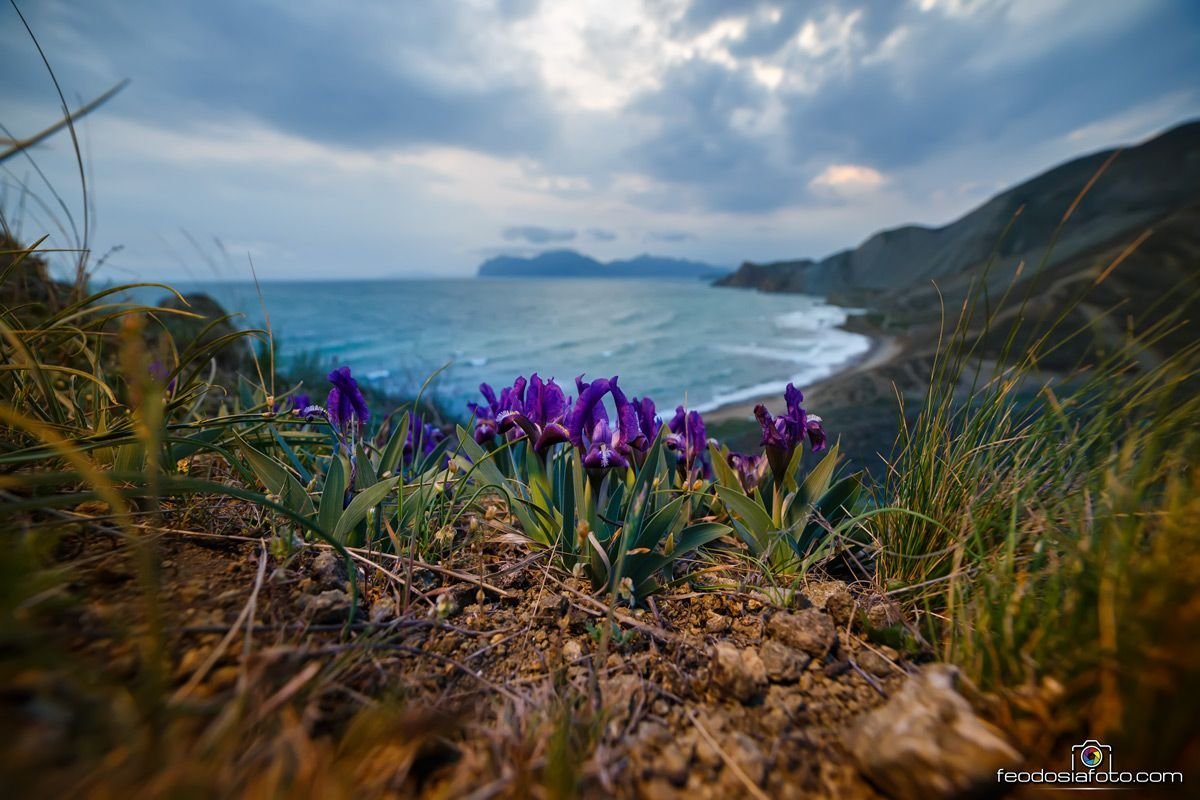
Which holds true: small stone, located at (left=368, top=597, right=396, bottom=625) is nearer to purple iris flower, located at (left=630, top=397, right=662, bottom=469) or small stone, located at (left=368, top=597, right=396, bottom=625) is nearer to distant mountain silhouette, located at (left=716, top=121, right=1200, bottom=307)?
purple iris flower, located at (left=630, top=397, right=662, bottom=469)

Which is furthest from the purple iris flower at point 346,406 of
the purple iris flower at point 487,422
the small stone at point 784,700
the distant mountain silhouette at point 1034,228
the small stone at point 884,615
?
the distant mountain silhouette at point 1034,228

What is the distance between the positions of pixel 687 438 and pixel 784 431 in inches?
19.7

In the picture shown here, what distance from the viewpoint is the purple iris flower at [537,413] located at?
2.06 metres

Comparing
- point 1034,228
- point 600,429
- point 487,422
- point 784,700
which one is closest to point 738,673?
point 784,700

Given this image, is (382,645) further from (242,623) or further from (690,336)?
(690,336)

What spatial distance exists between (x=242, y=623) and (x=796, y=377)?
18.8m

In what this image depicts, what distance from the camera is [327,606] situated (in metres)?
1.36

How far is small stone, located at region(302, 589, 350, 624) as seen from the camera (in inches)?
52.5

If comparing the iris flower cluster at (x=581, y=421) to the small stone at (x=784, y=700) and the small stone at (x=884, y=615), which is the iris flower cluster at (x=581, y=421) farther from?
the small stone at (x=884, y=615)

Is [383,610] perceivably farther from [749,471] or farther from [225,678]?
[749,471]

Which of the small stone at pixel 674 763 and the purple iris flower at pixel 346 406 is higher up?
the purple iris flower at pixel 346 406

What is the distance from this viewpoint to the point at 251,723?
2.90 feet

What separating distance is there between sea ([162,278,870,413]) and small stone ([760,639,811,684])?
8223 millimetres

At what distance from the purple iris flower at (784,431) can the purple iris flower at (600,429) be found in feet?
1.92
